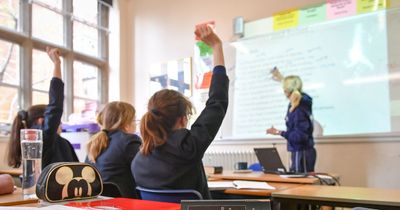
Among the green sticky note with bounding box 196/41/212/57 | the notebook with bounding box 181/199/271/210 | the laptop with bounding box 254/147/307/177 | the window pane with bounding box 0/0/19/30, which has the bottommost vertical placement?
the laptop with bounding box 254/147/307/177

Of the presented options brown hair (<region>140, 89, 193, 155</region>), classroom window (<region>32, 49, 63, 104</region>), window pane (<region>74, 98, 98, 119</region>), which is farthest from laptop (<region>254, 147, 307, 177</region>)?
classroom window (<region>32, 49, 63, 104</region>)

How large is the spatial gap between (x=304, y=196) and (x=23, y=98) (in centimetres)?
370

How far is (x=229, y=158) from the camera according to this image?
4332mm

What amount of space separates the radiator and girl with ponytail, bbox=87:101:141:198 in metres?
2.23

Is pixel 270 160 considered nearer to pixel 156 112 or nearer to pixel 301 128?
pixel 301 128

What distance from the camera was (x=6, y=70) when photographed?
4152 mm

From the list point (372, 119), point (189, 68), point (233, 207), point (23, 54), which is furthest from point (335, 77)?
point (23, 54)

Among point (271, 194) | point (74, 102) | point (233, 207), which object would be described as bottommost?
point (271, 194)

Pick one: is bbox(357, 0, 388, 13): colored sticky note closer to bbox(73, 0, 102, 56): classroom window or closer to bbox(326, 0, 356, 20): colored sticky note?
bbox(326, 0, 356, 20): colored sticky note

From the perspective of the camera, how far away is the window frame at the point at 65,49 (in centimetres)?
429

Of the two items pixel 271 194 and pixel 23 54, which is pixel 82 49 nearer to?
pixel 23 54

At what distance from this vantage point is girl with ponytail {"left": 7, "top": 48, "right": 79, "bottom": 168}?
1.97 m

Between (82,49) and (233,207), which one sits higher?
(82,49)

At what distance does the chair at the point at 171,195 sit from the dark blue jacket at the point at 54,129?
27.9 inches
